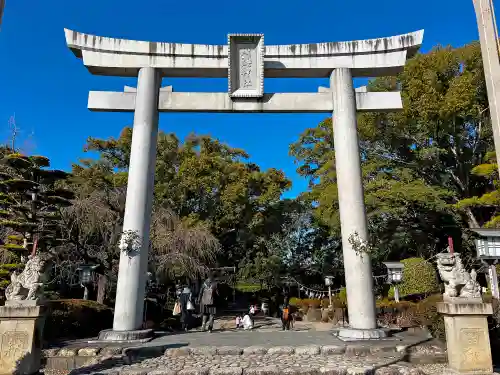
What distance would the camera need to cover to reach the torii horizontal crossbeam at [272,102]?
9.28m

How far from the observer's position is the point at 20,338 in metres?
5.50

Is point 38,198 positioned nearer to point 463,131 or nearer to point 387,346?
point 387,346

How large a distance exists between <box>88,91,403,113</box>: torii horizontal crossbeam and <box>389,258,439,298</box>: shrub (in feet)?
25.3

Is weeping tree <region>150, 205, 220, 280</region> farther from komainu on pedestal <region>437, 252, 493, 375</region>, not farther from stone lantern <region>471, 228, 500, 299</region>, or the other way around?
komainu on pedestal <region>437, 252, 493, 375</region>

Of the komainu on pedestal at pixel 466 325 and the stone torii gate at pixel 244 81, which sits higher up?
the stone torii gate at pixel 244 81

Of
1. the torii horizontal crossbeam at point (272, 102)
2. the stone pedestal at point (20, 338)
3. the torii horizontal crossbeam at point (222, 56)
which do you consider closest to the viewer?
the stone pedestal at point (20, 338)

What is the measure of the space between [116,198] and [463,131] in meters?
15.8

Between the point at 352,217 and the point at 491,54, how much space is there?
A: 4086mm

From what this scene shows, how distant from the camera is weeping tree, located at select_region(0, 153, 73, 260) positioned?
382 inches

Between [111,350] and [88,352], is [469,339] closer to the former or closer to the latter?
[111,350]

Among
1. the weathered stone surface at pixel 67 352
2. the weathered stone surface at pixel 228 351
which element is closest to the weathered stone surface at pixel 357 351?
the weathered stone surface at pixel 228 351

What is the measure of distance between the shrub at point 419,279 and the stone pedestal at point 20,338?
1300 cm

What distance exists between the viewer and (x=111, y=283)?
13.2 metres

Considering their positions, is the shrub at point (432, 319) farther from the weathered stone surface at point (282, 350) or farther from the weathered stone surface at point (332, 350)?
the weathered stone surface at point (282, 350)
